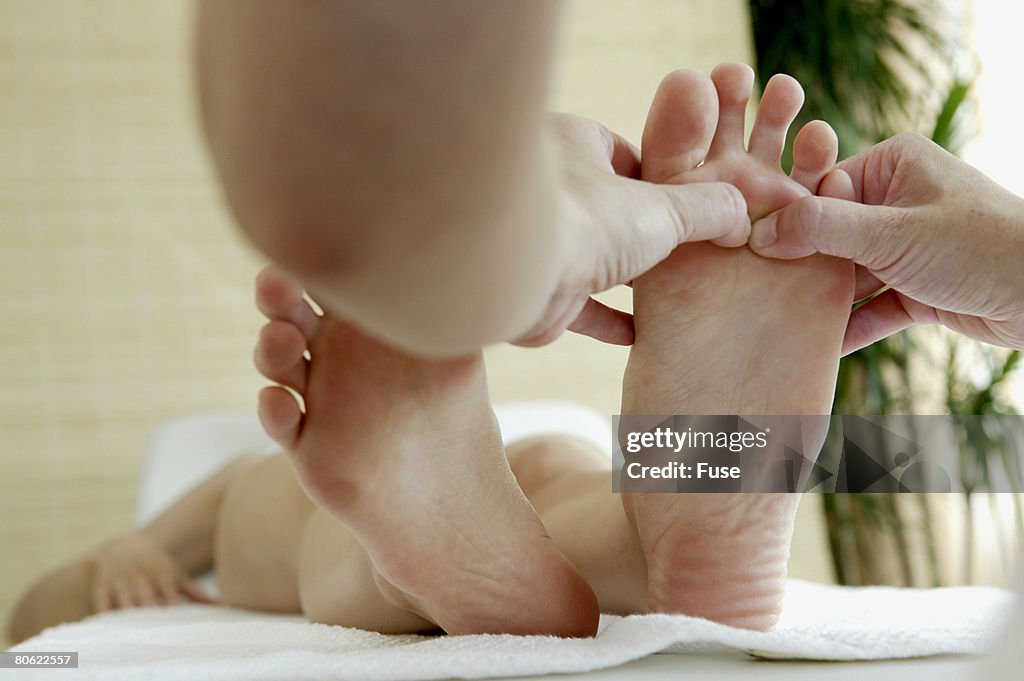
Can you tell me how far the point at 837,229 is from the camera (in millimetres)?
742

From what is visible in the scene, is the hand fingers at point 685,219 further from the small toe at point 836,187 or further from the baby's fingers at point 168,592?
the baby's fingers at point 168,592

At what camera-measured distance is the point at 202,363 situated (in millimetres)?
2395

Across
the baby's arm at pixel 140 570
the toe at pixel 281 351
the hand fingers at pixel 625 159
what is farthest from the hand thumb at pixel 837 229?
the baby's arm at pixel 140 570

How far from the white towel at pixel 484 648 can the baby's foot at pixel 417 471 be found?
5cm

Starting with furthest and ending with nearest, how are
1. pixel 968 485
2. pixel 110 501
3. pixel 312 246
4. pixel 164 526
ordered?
pixel 110 501
pixel 968 485
pixel 164 526
pixel 312 246

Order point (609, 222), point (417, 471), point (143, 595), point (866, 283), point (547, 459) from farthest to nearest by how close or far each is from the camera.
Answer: point (143, 595) < point (547, 459) < point (866, 283) < point (417, 471) < point (609, 222)

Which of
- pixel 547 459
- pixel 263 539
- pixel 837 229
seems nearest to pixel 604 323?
pixel 837 229

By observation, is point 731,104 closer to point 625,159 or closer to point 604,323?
point 625,159

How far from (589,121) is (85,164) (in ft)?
6.51

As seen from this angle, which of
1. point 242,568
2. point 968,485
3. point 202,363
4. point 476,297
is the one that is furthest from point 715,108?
point 202,363

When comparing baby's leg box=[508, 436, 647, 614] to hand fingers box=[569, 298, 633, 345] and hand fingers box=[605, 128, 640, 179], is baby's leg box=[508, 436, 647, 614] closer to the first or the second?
hand fingers box=[569, 298, 633, 345]

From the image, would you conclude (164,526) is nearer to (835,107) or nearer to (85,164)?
(85,164)

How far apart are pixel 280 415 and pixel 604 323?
10.4 inches

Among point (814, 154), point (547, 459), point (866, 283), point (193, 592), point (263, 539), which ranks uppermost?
point (814, 154)
